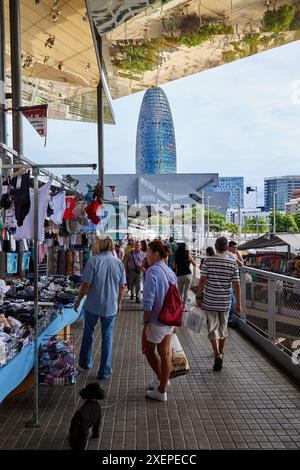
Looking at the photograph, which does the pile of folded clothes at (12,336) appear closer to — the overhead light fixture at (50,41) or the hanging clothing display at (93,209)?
the hanging clothing display at (93,209)

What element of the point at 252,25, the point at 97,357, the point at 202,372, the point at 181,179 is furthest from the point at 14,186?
the point at 181,179

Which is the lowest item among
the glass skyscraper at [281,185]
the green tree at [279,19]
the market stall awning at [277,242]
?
the market stall awning at [277,242]

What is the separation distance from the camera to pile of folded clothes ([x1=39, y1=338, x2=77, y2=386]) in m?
4.27

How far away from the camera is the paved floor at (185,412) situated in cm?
348

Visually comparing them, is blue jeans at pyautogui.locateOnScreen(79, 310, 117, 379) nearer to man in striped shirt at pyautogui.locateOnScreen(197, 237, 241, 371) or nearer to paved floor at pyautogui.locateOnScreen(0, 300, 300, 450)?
paved floor at pyautogui.locateOnScreen(0, 300, 300, 450)

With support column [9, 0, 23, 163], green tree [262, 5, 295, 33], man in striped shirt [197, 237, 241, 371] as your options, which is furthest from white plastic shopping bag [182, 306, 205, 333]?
green tree [262, 5, 295, 33]

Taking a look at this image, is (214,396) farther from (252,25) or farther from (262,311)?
(252,25)

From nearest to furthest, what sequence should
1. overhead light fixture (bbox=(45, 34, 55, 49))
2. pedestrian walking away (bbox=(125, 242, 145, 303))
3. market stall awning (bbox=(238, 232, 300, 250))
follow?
pedestrian walking away (bbox=(125, 242, 145, 303))
overhead light fixture (bbox=(45, 34, 55, 49))
market stall awning (bbox=(238, 232, 300, 250))

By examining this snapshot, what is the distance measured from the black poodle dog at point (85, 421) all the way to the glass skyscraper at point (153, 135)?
95.2 meters

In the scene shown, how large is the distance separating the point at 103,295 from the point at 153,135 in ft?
322

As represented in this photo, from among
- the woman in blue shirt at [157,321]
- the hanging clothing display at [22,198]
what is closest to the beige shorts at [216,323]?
the woman in blue shirt at [157,321]

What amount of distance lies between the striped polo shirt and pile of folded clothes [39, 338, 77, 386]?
1.93 m

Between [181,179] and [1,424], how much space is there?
2015 inches

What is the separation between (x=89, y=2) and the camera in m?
8.47
